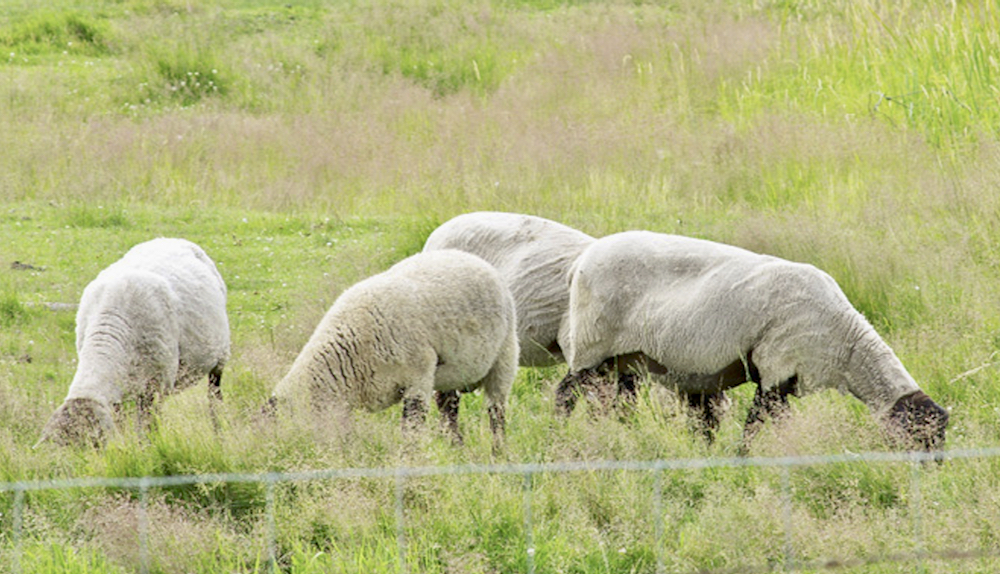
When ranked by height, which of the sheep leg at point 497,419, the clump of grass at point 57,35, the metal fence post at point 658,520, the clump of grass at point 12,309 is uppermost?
the metal fence post at point 658,520

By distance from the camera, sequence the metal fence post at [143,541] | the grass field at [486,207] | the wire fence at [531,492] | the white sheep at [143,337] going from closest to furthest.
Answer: the wire fence at [531,492] < the metal fence post at [143,541] < the grass field at [486,207] < the white sheep at [143,337]

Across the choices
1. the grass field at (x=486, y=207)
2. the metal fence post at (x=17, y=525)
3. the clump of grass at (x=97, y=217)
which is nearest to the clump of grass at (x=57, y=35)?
the grass field at (x=486, y=207)

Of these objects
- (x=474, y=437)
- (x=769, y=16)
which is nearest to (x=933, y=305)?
(x=474, y=437)

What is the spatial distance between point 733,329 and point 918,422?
1.09 meters

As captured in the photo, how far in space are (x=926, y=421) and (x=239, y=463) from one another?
348 cm

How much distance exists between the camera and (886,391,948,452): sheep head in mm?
6977

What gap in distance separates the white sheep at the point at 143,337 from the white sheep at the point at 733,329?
7.87 ft

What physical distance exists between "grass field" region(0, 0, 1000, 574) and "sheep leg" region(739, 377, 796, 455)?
0.70 feet

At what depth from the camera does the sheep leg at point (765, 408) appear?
742 centimetres

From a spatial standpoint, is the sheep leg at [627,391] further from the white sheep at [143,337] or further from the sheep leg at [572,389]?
the white sheep at [143,337]

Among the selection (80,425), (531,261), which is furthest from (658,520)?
(531,261)

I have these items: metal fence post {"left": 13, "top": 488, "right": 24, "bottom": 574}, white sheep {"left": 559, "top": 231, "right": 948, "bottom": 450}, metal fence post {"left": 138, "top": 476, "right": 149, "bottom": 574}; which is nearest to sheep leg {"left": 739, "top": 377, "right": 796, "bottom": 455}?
white sheep {"left": 559, "top": 231, "right": 948, "bottom": 450}

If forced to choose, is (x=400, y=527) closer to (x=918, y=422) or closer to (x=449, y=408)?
→ (x=449, y=408)

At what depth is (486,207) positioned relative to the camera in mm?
13234
